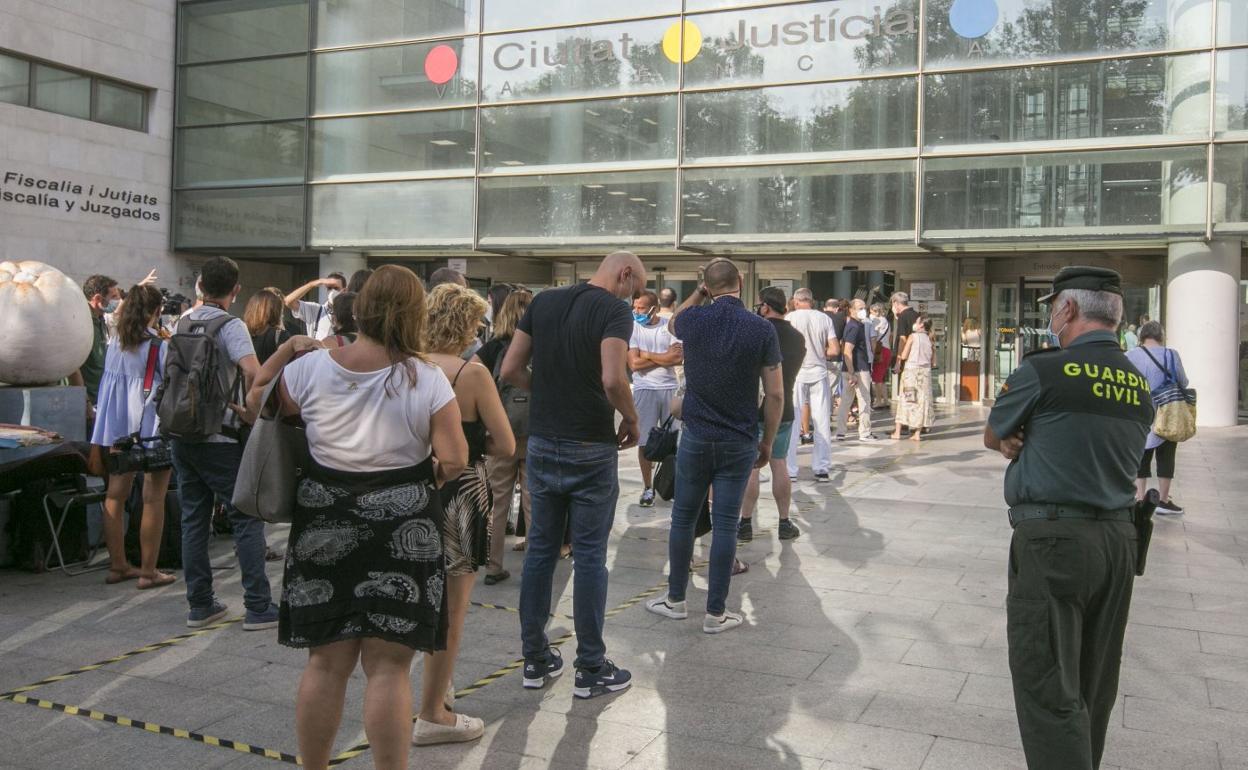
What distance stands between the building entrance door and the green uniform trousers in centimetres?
1720

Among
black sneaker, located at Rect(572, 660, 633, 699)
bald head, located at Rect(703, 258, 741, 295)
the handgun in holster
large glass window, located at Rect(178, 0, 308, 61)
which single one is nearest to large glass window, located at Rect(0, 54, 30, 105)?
large glass window, located at Rect(178, 0, 308, 61)

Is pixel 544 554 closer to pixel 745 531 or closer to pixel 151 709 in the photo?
pixel 151 709

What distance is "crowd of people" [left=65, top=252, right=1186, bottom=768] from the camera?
3240mm

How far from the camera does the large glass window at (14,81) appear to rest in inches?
776

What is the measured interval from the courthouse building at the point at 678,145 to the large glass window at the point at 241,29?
62 mm

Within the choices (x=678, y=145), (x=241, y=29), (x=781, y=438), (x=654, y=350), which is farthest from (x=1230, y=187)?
(x=241, y=29)

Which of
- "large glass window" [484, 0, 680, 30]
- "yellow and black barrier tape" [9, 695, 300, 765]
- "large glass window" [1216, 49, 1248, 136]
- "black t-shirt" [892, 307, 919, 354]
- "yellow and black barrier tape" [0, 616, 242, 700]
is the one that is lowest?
"yellow and black barrier tape" [9, 695, 300, 765]

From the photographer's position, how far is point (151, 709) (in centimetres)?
431

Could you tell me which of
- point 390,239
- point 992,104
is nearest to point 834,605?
point 992,104

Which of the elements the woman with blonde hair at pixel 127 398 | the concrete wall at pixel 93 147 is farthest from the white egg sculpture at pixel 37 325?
the concrete wall at pixel 93 147

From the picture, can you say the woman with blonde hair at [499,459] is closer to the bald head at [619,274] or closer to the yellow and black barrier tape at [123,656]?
the yellow and black barrier tape at [123,656]

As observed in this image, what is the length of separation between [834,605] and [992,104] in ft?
44.1

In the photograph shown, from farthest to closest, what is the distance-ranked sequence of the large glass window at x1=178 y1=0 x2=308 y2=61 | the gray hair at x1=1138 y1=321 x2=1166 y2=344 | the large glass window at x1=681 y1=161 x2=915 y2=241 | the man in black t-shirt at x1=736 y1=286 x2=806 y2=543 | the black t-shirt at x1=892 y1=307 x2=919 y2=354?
the large glass window at x1=178 y1=0 x2=308 y2=61, the large glass window at x1=681 y1=161 x2=915 y2=241, the black t-shirt at x1=892 y1=307 x2=919 y2=354, the gray hair at x1=1138 y1=321 x2=1166 y2=344, the man in black t-shirt at x1=736 y1=286 x2=806 y2=543

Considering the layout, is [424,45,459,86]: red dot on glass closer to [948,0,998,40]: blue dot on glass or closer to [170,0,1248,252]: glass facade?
[170,0,1248,252]: glass facade
